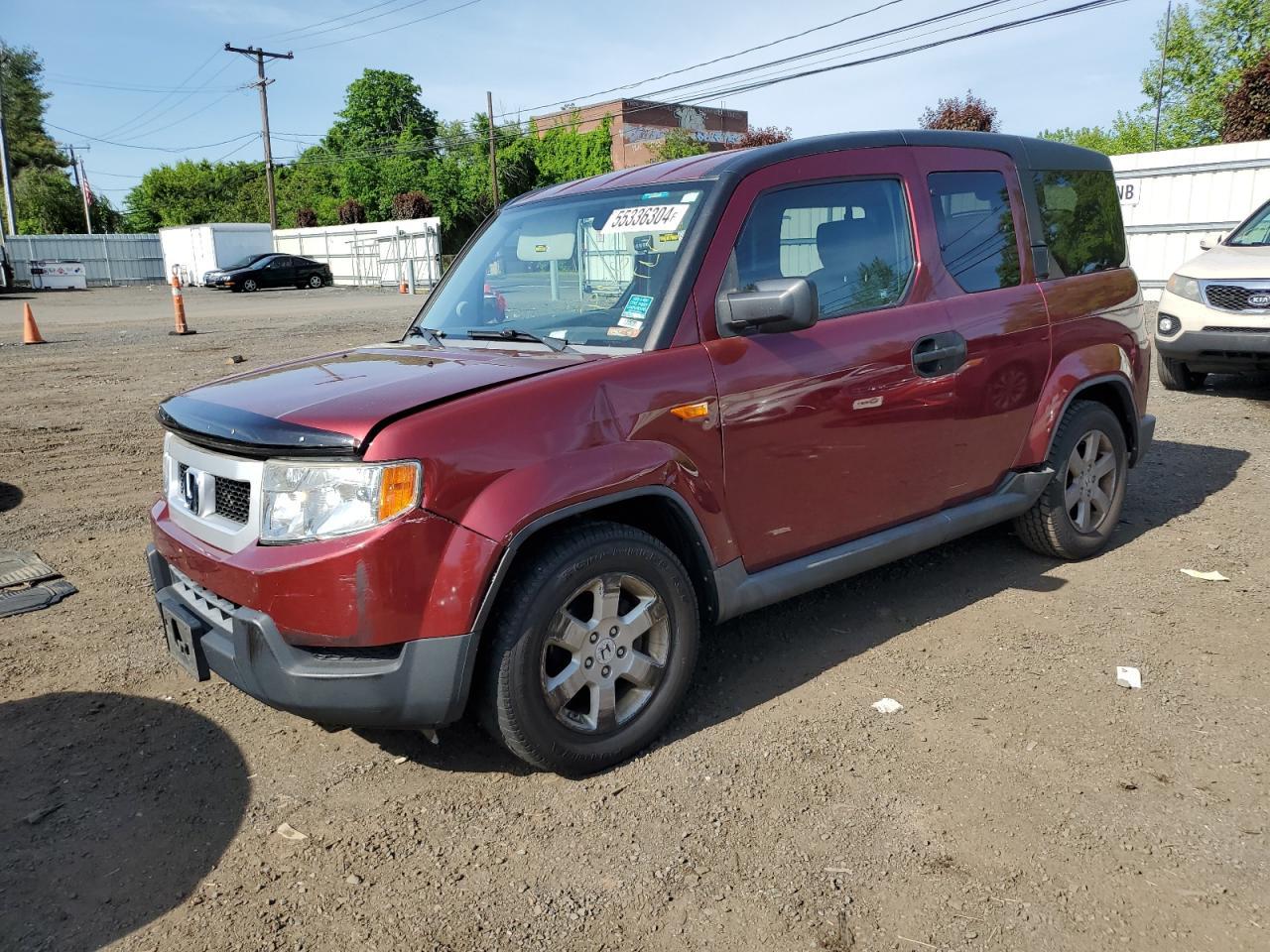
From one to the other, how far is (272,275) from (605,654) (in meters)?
37.7

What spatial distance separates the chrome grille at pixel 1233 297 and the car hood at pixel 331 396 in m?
7.55

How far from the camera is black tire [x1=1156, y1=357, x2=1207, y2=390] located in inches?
377

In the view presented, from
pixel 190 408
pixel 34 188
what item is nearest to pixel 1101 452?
pixel 190 408

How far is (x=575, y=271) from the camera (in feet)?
12.0

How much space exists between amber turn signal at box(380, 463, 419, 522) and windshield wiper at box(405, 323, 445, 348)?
3.98 feet

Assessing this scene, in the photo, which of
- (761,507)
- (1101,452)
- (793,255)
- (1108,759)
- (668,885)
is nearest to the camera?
(668,885)

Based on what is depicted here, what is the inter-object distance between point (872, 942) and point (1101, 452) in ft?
11.1

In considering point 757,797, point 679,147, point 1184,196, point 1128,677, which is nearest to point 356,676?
point 757,797

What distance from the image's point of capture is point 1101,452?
4.91 m

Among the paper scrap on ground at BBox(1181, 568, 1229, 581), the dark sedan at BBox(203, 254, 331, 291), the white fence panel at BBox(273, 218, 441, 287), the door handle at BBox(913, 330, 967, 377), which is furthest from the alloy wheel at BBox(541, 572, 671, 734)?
the dark sedan at BBox(203, 254, 331, 291)

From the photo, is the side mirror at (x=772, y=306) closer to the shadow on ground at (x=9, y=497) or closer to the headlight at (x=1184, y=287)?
the shadow on ground at (x=9, y=497)

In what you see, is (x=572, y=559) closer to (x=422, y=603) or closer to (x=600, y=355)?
(x=422, y=603)

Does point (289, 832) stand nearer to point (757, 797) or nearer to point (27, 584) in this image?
point (757, 797)

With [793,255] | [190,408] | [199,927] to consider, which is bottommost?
[199,927]
